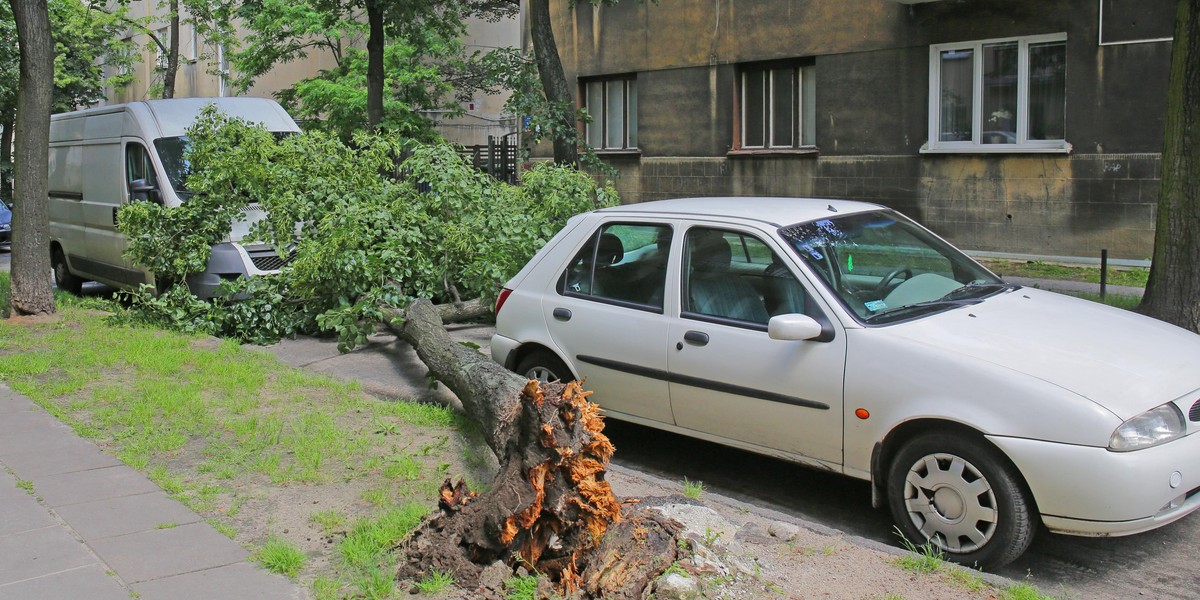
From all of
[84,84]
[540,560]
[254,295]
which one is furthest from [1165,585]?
[84,84]

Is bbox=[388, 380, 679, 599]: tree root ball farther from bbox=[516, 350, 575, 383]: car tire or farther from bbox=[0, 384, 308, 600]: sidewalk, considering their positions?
bbox=[516, 350, 575, 383]: car tire

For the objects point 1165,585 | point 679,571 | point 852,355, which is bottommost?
point 1165,585

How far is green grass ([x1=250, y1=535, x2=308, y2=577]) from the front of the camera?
452cm

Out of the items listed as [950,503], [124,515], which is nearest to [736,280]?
[950,503]

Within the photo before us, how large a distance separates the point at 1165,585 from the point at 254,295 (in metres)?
8.51

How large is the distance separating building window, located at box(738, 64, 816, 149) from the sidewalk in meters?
15.1

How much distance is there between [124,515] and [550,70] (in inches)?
405

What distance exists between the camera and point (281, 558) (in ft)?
15.0

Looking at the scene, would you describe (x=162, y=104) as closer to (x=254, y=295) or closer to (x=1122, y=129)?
(x=254, y=295)

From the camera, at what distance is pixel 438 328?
854 cm

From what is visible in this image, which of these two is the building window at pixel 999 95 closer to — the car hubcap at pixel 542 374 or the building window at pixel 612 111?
the building window at pixel 612 111

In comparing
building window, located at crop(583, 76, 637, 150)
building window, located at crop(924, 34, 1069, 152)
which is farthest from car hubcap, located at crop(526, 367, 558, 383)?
building window, located at crop(583, 76, 637, 150)

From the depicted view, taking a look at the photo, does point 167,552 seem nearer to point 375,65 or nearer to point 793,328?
point 793,328

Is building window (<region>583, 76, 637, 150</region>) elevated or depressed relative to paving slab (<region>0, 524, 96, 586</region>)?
elevated
